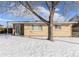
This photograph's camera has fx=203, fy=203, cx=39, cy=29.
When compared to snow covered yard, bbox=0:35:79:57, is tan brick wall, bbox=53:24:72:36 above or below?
above

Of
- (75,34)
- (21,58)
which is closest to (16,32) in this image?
(75,34)

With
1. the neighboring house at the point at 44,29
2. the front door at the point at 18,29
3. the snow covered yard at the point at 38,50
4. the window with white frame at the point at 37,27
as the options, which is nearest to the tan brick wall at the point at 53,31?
the neighboring house at the point at 44,29

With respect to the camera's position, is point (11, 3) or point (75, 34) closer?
point (11, 3)

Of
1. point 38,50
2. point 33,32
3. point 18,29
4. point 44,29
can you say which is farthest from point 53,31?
point 38,50

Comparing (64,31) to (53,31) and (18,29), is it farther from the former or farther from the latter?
(18,29)

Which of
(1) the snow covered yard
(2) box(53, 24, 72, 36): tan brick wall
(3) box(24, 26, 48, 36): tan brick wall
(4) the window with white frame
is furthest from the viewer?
(4) the window with white frame

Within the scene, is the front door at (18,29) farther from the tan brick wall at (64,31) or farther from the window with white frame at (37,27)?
the tan brick wall at (64,31)

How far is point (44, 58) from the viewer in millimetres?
9305

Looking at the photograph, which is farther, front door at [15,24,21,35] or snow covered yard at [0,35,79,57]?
front door at [15,24,21,35]

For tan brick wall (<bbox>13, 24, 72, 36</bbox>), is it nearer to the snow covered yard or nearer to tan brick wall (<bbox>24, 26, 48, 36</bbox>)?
tan brick wall (<bbox>24, 26, 48, 36</bbox>)

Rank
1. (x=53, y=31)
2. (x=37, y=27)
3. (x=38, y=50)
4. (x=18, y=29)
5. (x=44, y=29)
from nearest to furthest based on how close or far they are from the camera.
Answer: (x=38, y=50)
(x=53, y=31)
(x=44, y=29)
(x=37, y=27)
(x=18, y=29)

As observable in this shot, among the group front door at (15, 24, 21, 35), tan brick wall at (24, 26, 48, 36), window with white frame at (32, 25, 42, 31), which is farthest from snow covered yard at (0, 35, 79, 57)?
front door at (15, 24, 21, 35)

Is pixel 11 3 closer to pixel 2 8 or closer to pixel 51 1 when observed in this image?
pixel 2 8

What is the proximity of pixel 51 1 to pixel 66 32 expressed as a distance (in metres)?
9.40
